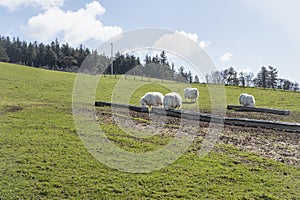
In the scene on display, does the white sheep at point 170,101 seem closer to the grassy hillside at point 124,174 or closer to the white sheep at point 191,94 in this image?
the white sheep at point 191,94

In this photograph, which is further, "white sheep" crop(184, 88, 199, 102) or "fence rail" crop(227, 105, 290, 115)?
"white sheep" crop(184, 88, 199, 102)

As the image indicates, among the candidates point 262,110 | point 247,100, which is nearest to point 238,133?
point 262,110

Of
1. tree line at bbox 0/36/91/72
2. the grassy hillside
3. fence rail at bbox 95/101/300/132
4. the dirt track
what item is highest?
tree line at bbox 0/36/91/72

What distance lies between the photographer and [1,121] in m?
12.6

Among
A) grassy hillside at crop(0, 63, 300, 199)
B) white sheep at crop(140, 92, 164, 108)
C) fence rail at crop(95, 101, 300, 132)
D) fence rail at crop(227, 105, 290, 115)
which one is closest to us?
grassy hillside at crop(0, 63, 300, 199)

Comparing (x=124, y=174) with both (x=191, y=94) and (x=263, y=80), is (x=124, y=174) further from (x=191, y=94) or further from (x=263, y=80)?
A: (x=263, y=80)

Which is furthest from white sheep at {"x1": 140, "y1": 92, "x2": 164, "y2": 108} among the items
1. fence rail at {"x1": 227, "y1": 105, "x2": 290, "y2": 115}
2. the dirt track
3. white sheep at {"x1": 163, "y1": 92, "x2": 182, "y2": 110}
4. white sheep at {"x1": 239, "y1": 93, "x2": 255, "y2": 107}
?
white sheep at {"x1": 239, "y1": 93, "x2": 255, "y2": 107}

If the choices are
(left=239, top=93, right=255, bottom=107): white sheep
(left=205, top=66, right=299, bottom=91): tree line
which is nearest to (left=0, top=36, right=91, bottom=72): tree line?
(left=205, top=66, right=299, bottom=91): tree line

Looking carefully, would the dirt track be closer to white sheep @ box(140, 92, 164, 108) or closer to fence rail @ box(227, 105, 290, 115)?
white sheep @ box(140, 92, 164, 108)

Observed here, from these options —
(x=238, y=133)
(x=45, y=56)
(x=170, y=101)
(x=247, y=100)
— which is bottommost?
(x=238, y=133)

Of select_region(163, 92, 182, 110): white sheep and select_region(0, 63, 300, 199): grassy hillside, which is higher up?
select_region(163, 92, 182, 110): white sheep

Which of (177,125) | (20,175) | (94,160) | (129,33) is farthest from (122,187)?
(177,125)

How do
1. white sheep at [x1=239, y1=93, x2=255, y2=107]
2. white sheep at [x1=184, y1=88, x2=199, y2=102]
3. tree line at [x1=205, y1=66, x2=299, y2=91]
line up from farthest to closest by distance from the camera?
tree line at [x1=205, y1=66, x2=299, y2=91] < white sheep at [x1=184, y1=88, x2=199, y2=102] < white sheep at [x1=239, y1=93, x2=255, y2=107]

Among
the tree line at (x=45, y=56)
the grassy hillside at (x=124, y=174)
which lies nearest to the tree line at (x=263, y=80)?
the tree line at (x=45, y=56)
